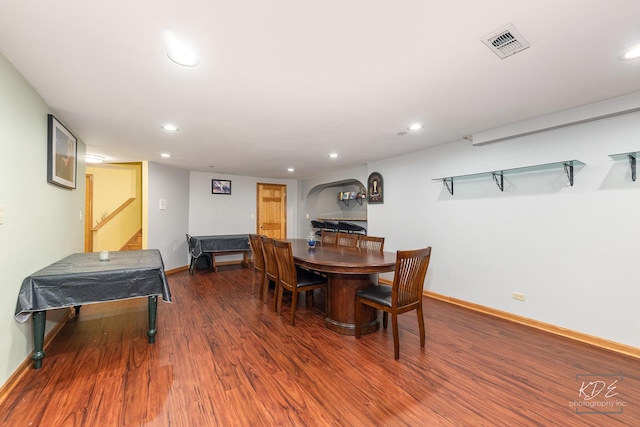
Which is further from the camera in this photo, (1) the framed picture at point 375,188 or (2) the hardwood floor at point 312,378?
(1) the framed picture at point 375,188

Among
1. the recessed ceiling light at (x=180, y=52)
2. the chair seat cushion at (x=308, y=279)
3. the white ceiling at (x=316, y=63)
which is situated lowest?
the chair seat cushion at (x=308, y=279)

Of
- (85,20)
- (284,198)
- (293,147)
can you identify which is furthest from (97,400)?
(284,198)

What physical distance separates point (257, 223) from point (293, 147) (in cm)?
352

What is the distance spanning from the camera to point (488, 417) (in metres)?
1.61

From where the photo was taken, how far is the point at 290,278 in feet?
9.95

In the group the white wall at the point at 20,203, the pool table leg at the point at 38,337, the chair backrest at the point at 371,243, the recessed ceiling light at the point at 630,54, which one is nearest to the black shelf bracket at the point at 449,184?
the chair backrest at the point at 371,243

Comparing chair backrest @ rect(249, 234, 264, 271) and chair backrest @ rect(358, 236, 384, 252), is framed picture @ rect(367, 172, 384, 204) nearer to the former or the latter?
chair backrest @ rect(358, 236, 384, 252)

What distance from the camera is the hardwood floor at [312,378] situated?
5.32 feet

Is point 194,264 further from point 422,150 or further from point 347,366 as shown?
point 422,150

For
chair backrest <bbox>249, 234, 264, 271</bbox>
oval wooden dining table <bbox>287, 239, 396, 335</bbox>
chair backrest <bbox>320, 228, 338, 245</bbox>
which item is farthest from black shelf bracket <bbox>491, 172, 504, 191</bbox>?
chair backrest <bbox>249, 234, 264, 271</bbox>

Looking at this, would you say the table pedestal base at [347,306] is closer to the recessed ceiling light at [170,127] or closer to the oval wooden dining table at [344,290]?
the oval wooden dining table at [344,290]

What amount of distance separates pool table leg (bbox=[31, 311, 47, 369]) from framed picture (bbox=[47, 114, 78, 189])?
1152mm

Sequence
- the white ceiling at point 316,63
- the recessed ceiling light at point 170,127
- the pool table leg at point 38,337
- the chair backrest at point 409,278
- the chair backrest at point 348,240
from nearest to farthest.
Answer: the white ceiling at point 316,63, the pool table leg at point 38,337, the chair backrest at point 409,278, the recessed ceiling light at point 170,127, the chair backrest at point 348,240

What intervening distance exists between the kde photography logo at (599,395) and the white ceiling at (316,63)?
2.24 metres
